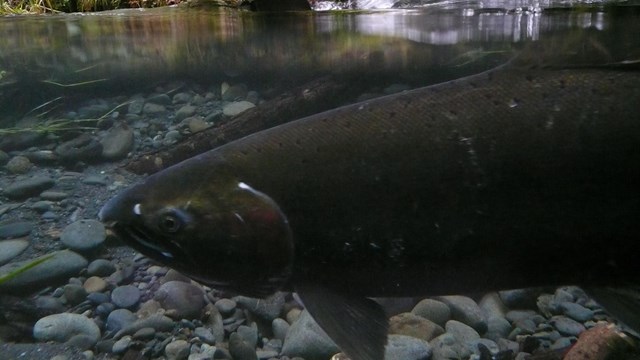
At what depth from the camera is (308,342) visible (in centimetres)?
221

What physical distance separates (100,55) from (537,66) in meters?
7.85

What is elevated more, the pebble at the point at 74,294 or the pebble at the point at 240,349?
the pebble at the point at 74,294

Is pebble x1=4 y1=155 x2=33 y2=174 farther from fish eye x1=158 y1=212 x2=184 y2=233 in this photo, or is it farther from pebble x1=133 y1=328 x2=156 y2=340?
fish eye x1=158 y1=212 x2=184 y2=233

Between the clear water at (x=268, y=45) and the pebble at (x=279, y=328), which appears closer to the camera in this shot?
the pebble at (x=279, y=328)

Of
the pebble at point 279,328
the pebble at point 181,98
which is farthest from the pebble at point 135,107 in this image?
the pebble at point 279,328

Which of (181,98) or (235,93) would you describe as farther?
(181,98)

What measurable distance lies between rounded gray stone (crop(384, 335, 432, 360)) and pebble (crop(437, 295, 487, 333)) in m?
0.25

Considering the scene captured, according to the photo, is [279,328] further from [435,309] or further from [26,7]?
[26,7]

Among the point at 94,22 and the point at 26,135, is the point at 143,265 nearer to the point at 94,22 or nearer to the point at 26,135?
the point at 26,135

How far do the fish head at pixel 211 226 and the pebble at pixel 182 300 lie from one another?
950 millimetres

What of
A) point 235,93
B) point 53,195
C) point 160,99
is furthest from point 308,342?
point 160,99

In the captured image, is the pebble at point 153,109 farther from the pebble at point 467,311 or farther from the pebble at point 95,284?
the pebble at point 467,311

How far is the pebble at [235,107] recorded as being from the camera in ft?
14.0

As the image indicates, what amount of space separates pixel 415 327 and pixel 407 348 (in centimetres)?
16
